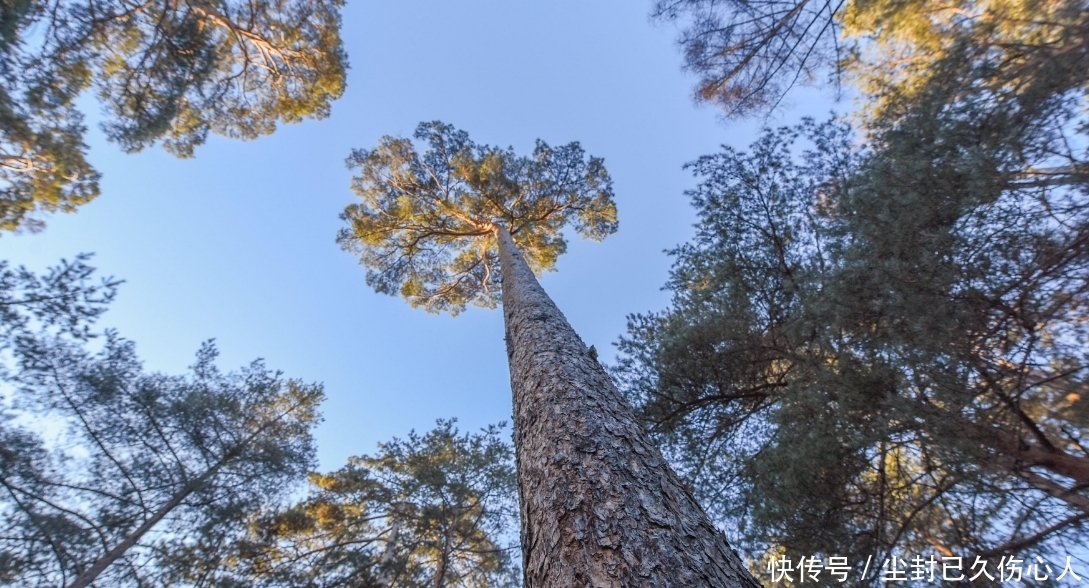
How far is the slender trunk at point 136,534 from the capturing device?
244 inches

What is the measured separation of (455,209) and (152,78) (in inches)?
252

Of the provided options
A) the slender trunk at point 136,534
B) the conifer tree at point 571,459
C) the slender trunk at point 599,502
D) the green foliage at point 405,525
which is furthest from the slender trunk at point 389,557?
the slender trunk at point 599,502

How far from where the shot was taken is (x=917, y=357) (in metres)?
5.20

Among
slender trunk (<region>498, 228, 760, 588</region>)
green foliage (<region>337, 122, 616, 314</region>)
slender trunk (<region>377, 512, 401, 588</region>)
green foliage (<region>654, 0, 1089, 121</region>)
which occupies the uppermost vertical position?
green foliage (<region>337, 122, 616, 314</region>)

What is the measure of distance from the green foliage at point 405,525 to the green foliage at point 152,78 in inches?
287

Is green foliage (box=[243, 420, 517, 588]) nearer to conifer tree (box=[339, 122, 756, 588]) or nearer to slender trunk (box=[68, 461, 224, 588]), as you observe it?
slender trunk (box=[68, 461, 224, 588])

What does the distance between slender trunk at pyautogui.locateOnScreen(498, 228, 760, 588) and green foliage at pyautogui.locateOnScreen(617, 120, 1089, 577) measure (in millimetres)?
4075

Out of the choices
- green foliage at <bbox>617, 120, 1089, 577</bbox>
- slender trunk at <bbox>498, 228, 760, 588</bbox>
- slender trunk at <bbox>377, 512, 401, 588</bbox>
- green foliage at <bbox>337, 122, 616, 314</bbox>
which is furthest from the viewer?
green foliage at <bbox>337, 122, 616, 314</bbox>

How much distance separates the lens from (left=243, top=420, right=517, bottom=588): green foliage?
8.18m

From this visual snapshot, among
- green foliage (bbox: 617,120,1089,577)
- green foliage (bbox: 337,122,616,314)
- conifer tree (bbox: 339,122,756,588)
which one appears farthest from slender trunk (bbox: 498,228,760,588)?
green foliage (bbox: 337,122,616,314)

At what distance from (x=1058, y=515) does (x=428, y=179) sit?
11853 millimetres

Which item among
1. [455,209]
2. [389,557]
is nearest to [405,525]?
[389,557]

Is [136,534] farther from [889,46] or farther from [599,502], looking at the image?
[889,46]

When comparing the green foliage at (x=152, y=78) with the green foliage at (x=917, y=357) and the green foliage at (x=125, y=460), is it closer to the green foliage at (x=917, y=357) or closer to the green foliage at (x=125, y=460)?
the green foliage at (x=125, y=460)
